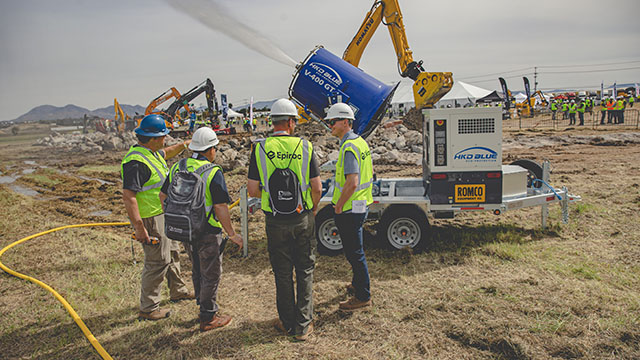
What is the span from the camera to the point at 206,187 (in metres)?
3.68

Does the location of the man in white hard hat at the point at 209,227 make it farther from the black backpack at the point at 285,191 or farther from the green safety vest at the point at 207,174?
the black backpack at the point at 285,191

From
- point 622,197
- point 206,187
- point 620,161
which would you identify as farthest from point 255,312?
point 620,161

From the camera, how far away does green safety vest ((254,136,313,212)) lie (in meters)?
3.50

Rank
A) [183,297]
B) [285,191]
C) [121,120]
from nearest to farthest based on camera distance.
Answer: [285,191] → [183,297] → [121,120]

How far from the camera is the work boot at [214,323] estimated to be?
400 cm

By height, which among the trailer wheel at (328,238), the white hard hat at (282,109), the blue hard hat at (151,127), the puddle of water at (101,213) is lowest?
the puddle of water at (101,213)

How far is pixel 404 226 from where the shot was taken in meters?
5.92

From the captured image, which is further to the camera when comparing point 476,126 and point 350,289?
point 476,126

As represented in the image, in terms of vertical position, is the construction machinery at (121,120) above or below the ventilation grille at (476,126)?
above

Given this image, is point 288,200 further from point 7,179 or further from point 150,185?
point 7,179

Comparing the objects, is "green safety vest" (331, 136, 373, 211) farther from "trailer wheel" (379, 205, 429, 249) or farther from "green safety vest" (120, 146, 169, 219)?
"green safety vest" (120, 146, 169, 219)

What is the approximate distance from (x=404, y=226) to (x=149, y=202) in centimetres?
358

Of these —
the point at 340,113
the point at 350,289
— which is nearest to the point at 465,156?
the point at 340,113

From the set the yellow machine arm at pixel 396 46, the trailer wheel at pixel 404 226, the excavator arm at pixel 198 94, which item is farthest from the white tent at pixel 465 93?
the trailer wheel at pixel 404 226
